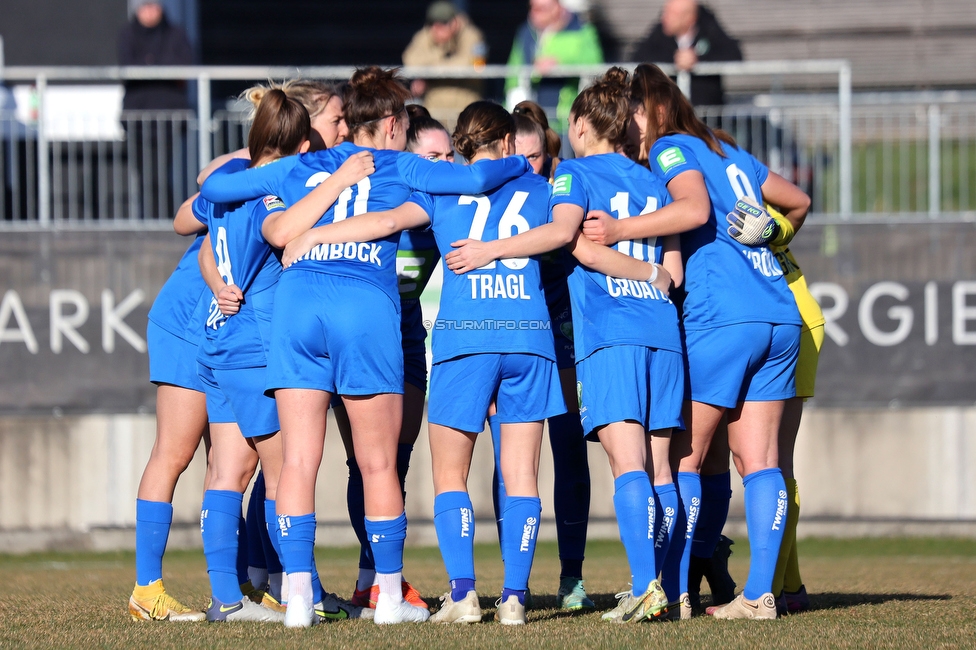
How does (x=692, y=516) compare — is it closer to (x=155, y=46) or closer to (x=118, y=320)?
(x=118, y=320)

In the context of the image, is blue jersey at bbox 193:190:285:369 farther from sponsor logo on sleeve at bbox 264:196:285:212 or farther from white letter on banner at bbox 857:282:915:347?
white letter on banner at bbox 857:282:915:347

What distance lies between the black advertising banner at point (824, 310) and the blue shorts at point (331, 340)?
6045mm

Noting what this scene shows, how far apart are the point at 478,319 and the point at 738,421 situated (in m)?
1.20

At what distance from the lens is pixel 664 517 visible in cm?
509

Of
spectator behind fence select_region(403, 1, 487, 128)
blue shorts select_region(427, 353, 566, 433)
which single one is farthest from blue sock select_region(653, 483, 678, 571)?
spectator behind fence select_region(403, 1, 487, 128)

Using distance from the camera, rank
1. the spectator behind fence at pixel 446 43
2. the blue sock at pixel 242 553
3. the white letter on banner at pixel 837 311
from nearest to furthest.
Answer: the blue sock at pixel 242 553 < the white letter on banner at pixel 837 311 < the spectator behind fence at pixel 446 43

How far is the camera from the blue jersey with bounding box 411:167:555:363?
5.03m

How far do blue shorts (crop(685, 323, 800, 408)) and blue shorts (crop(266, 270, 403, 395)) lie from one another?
4.14 ft

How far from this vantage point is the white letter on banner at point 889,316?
10.6m

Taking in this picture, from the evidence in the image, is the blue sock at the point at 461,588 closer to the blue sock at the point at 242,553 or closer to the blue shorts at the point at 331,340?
the blue shorts at the point at 331,340

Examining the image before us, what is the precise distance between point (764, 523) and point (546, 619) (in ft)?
3.24

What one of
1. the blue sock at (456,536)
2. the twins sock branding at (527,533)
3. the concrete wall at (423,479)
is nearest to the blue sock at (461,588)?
the blue sock at (456,536)

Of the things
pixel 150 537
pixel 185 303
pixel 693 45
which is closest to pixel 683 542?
pixel 150 537

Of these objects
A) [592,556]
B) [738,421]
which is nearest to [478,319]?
[738,421]
